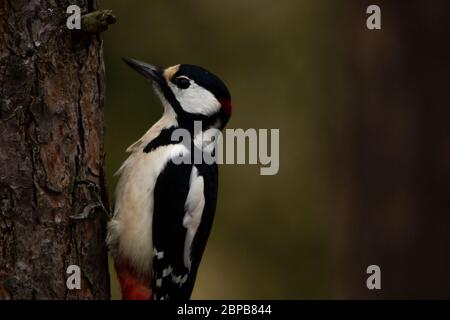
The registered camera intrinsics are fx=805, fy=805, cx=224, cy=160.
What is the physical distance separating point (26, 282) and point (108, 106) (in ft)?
7.57

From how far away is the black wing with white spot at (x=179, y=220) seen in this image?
10.3 feet

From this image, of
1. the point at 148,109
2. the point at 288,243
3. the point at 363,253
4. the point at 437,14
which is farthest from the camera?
the point at 288,243

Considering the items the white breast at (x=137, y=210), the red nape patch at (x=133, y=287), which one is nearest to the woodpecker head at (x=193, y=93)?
the white breast at (x=137, y=210)

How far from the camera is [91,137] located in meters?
2.98

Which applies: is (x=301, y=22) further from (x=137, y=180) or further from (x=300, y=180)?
(x=137, y=180)

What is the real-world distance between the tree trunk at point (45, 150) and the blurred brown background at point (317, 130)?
54.8 inches

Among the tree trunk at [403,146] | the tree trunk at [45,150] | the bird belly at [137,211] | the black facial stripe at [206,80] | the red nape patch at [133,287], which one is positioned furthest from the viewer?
the tree trunk at [403,146]

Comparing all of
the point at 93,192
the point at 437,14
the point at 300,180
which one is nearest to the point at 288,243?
the point at 300,180

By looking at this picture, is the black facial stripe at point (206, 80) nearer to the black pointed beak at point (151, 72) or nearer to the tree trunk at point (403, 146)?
the black pointed beak at point (151, 72)

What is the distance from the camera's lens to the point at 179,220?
10.5 ft

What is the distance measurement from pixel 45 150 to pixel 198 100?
0.79 meters

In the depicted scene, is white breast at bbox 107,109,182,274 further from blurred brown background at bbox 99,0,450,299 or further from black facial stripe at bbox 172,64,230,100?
blurred brown background at bbox 99,0,450,299

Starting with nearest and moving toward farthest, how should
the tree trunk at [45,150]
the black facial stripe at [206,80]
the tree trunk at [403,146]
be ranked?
the tree trunk at [45,150] → the black facial stripe at [206,80] → the tree trunk at [403,146]

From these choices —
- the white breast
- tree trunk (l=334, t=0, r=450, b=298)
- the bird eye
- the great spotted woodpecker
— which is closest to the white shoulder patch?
the great spotted woodpecker
